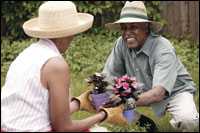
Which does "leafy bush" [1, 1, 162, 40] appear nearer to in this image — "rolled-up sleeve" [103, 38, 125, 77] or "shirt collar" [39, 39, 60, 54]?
"rolled-up sleeve" [103, 38, 125, 77]

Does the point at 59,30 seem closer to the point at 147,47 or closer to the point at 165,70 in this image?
the point at 165,70

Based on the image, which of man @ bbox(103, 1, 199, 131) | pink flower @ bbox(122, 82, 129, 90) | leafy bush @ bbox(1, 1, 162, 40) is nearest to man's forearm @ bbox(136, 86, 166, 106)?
man @ bbox(103, 1, 199, 131)

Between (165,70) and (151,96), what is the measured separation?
28 cm

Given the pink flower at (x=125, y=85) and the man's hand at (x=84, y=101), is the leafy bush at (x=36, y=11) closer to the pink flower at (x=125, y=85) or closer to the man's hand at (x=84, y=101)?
the man's hand at (x=84, y=101)

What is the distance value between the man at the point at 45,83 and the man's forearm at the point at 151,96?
0.96 meters

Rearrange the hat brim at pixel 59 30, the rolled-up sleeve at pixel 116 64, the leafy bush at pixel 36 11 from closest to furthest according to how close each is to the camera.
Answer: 1. the hat brim at pixel 59 30
2. the rolled-up sleeve at pixel 116 64
3. the leafy bush at pixel 36 11

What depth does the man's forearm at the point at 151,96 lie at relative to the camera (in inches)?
196

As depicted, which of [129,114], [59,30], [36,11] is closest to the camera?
[59,30]

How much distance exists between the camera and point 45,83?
382 cm

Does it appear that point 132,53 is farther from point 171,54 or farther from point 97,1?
point 97,1

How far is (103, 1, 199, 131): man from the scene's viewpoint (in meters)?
5.25

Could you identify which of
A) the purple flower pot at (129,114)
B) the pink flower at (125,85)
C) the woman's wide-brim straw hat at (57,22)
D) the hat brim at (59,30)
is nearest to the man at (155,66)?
the pink flower at (125,85)

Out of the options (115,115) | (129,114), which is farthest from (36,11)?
(115,115)

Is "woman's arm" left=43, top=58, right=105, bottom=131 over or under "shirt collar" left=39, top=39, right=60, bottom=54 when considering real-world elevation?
under
